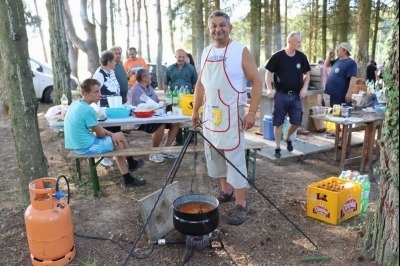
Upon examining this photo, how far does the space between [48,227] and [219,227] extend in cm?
164

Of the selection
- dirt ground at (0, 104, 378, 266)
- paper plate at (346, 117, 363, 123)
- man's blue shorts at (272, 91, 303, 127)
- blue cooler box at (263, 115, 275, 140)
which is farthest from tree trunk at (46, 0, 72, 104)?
paper plate at (346, 117, 363, 123)

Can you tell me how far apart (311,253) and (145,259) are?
4.85 ft

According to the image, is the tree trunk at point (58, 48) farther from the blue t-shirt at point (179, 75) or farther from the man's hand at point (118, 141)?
the man's hand at point (118, 141)

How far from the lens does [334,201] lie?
3742 millimetres

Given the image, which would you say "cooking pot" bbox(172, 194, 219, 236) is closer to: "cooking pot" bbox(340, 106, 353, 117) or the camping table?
the camping table

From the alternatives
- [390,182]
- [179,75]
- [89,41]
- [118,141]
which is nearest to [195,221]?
[390,182]

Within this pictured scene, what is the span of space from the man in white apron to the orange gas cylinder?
63.0 inches

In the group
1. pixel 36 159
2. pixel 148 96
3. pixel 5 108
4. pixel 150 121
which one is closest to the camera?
pixel 36 159

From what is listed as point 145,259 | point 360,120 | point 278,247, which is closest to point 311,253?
point 278,247

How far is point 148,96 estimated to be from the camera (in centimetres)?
589

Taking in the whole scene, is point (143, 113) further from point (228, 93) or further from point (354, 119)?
point (354, 119)

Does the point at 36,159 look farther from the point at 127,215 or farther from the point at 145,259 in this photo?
the point at 145,259

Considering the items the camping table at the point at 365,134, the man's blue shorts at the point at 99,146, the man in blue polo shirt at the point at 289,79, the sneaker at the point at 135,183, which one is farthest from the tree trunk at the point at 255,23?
the man's blue shorts at the point at 99,146

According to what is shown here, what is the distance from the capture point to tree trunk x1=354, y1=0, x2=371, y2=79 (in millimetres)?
10461
